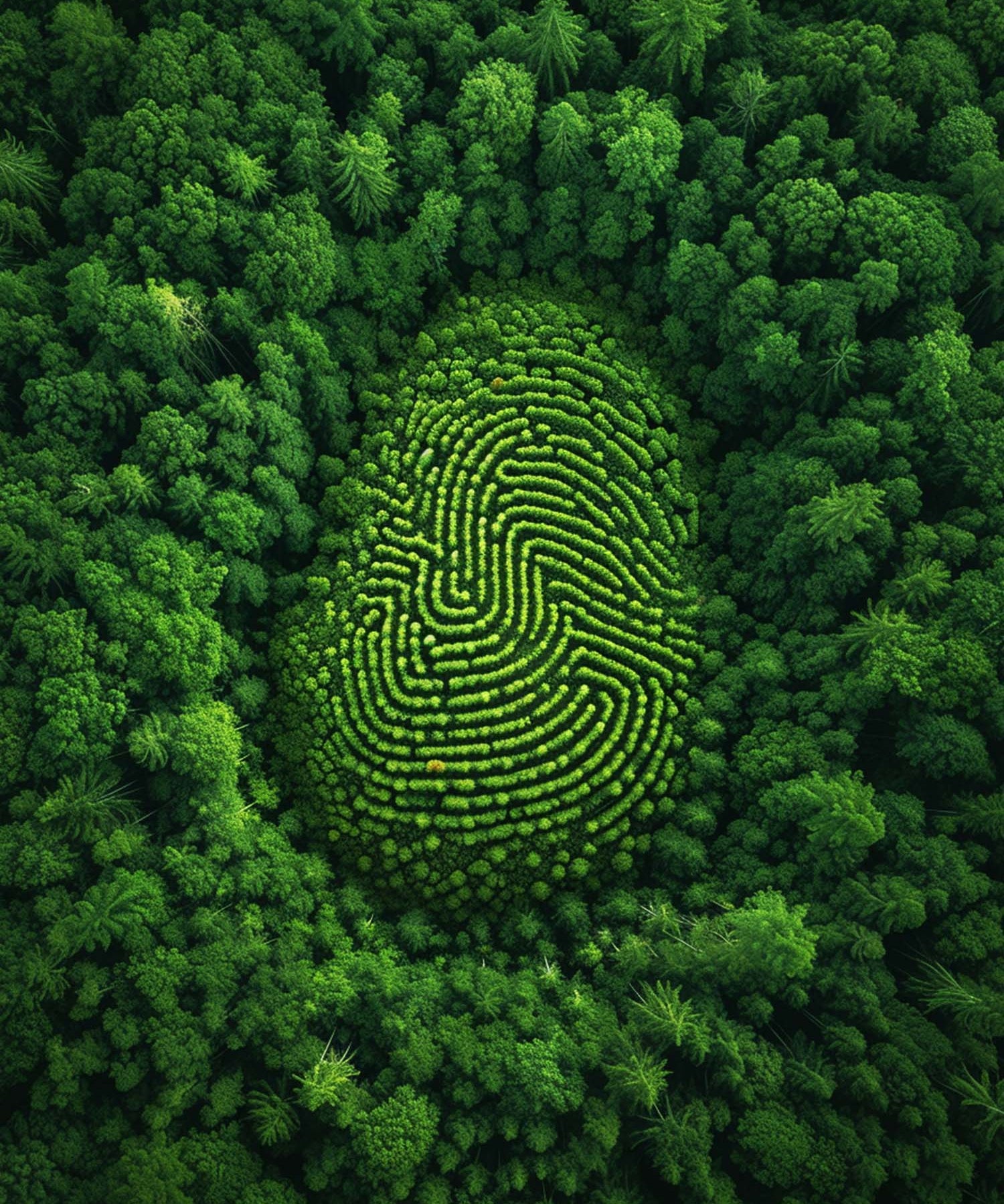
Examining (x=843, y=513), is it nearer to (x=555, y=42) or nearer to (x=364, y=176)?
(x=555, y=42)

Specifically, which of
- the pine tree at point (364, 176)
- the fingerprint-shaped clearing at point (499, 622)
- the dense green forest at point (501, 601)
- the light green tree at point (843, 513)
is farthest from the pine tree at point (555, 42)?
the light green tree at point (843, 513)

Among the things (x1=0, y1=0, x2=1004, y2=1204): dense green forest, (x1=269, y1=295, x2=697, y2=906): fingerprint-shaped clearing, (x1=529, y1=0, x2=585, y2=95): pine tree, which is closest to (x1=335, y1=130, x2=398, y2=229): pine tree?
(x1=0, y1=0, x2=1004, y2=1204): dense green forest

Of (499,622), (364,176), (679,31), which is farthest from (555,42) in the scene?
(499,622)

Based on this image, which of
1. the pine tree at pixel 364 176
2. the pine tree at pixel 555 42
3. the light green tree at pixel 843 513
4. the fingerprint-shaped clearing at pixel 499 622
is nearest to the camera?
the light green tree at pixel 843 513

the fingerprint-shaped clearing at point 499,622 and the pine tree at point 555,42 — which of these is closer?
the fingerprint-shaped clearing at point 499,622

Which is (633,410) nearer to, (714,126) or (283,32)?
(714,126)

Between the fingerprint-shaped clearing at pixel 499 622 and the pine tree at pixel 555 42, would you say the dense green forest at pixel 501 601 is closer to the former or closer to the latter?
the fingerprint-shaped clearing at pixel 499 622

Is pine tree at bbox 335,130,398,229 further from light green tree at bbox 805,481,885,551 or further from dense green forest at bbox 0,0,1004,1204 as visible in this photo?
light green tree at bbox 805,481,885,551
